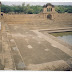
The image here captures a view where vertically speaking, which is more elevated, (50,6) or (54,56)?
(50,6)

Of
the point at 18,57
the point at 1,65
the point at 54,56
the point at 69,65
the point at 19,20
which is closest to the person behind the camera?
the point at 1,65

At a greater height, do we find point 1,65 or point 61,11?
point 61,11

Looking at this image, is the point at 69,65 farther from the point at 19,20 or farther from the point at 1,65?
the point at 19,20

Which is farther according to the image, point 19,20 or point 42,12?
point 42,12

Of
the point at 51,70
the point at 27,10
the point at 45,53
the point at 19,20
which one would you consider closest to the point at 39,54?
the point at 45,53

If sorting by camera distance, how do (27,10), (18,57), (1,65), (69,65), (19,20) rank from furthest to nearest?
Answer: (27,10), (19,20), (18,57), (69,65), (1,65)

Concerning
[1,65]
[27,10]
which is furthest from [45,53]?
[27,10]

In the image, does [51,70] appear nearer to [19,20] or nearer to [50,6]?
[19,20]

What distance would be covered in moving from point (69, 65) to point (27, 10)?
17368mm

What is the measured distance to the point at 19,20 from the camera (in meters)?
19.1

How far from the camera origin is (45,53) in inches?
238

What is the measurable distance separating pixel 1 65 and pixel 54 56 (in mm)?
2508

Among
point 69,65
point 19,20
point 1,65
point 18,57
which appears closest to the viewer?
point 1,65

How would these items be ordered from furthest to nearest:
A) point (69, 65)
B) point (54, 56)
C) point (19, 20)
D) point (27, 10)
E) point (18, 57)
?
point (27, 10) → point (19, 20) → point (54, 56) → point (18, 57) → point (69, 65)
